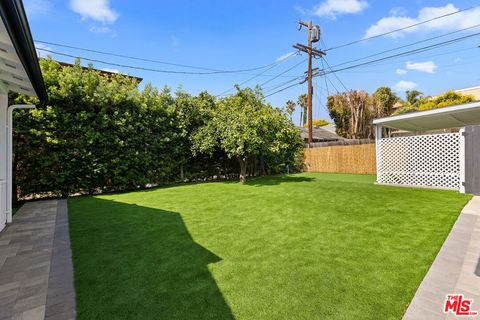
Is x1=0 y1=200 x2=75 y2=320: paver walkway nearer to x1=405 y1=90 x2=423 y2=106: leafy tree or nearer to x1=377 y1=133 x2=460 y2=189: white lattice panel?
x1=377 y1=133 x2=460 y2=189: white lattice panel

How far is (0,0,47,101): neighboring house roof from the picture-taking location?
2126 millimetres

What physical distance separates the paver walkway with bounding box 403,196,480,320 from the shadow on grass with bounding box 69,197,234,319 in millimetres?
1830

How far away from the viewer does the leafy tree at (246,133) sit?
9.76 meters

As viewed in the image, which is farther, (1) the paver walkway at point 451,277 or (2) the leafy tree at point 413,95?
(2) the leafy tree at point 413,95

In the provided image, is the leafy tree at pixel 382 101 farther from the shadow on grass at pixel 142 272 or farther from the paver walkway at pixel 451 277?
the shadow on grass at pixel 142 272

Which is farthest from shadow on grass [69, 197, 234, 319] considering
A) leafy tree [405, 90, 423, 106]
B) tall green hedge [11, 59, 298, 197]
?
leafy tree [405, 90, 423, 106]

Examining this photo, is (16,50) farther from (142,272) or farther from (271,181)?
(271,181)

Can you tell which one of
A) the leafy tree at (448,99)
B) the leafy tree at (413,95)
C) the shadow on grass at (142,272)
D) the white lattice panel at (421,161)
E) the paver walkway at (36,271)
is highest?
the leafy tree at (413,95)

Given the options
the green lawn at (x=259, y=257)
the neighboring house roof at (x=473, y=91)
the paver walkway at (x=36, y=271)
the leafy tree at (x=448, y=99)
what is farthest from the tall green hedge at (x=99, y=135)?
the neighboring house roof at (x=473, y=91)

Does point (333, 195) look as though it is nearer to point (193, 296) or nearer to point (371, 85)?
point (193, 296)

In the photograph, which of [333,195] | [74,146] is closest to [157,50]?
[74,146]

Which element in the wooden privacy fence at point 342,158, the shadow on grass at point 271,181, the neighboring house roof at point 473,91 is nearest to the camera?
the shadow on grass at point 271,181

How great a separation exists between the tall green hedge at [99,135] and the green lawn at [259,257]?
2925 mm

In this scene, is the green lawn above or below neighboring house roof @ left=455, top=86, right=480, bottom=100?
below
